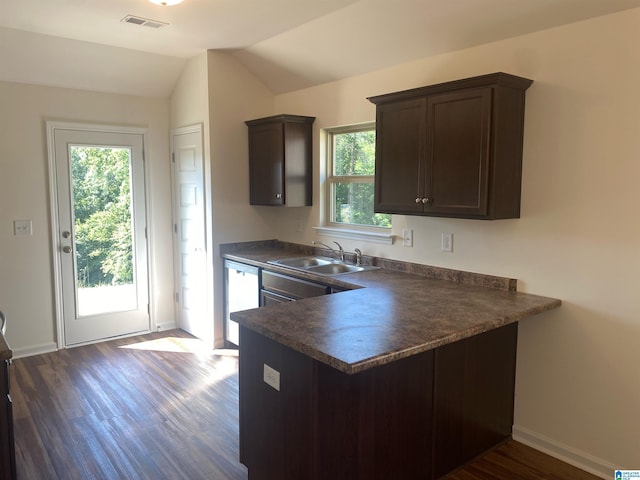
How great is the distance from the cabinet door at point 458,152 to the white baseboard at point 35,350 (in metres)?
3.55

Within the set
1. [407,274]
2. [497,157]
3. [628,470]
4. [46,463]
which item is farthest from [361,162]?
[46,463]

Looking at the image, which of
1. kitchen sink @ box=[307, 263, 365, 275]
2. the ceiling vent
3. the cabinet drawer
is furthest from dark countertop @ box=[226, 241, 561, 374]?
the ceiling vent

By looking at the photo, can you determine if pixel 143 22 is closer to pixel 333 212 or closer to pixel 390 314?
pixel 333 212

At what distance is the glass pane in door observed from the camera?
4.46 meters

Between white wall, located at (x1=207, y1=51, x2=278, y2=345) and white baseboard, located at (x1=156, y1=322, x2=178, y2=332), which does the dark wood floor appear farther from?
white wall, located at (x1=207, y1=51, x2=278, y2=345)

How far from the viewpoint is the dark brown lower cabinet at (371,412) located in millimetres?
2008

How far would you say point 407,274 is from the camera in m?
3.46

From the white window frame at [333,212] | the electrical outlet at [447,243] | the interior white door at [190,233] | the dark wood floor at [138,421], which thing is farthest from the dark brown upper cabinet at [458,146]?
the interior white door at [190,233]

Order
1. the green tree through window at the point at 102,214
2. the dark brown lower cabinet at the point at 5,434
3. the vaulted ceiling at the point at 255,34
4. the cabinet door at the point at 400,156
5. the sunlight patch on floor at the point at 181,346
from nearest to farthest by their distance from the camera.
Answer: the dark brown lower cabinet at the point at 5,434 → the vaulted ceiling at the point at 255,34 → the cabinet door at the point at 400,156 → the sunlight patch on floor at the point at 181,346 → the green tree through window at the point at 102,214

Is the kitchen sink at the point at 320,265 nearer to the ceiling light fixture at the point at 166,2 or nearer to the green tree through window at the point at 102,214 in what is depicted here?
the green tree through window at the point at 102,214

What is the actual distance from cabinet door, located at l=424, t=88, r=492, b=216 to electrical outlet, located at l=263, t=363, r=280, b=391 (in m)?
1.35

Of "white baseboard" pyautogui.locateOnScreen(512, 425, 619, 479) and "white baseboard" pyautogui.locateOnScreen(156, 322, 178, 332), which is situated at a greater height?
"white baseboard" pyautogui.locateOnScreen(156, 322, 178, 332)

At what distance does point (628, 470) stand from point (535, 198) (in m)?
1.46

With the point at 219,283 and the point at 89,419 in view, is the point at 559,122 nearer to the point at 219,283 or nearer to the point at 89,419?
the point at 219,283
